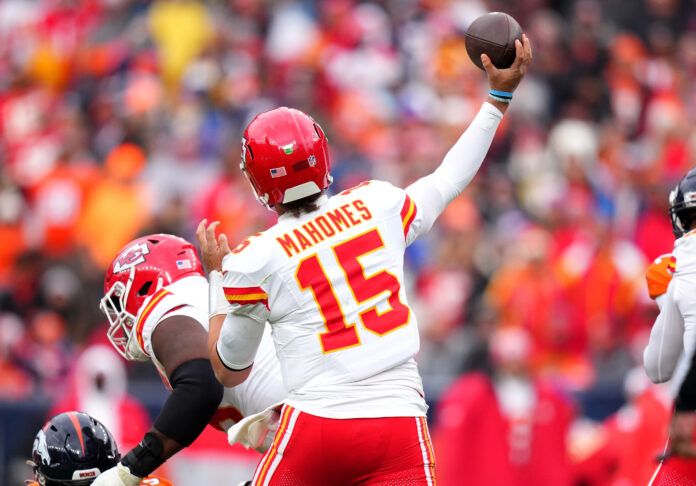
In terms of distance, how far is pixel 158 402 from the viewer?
1070 centimetres

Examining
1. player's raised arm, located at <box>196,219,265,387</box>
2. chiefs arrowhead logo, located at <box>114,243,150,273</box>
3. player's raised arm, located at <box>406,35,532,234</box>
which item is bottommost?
player's raised arm, located at <box>196,219,265,387</box>

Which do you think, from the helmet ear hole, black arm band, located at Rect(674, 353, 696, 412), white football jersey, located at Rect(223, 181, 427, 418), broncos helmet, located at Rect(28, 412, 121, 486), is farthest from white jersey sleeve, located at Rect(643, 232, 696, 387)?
broncos helmet, located at Rect(28, 412, 121, 486)

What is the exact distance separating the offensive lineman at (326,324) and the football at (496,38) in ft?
2.33

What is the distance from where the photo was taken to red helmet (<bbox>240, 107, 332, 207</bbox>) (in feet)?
15.6

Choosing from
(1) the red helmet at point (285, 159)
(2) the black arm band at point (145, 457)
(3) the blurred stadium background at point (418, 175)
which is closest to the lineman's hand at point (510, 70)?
(1) the red helmet at point (285, 159)


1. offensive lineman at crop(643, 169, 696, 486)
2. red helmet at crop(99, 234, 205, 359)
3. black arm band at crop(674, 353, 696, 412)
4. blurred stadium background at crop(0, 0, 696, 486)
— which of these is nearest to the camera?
Answer: black arm band at crop(674, 353, 696, 412)

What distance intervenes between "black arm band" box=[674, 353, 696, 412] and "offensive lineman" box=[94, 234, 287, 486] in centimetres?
152

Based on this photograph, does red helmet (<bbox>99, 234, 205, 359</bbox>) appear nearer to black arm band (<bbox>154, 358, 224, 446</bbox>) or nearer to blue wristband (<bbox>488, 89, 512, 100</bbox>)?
black arm band (<bbox>154, 358, 224, 446</bbox>)

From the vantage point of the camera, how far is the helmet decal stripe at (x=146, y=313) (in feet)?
17.0

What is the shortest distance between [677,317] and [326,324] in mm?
1224

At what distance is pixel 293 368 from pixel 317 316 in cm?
20

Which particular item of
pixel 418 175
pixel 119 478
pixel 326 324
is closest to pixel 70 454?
pixel 119 478

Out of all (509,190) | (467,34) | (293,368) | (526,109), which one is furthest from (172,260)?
(526,109)

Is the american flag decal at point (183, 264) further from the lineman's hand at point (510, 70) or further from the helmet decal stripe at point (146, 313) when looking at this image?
the lineman's hand at point (510, 70)
